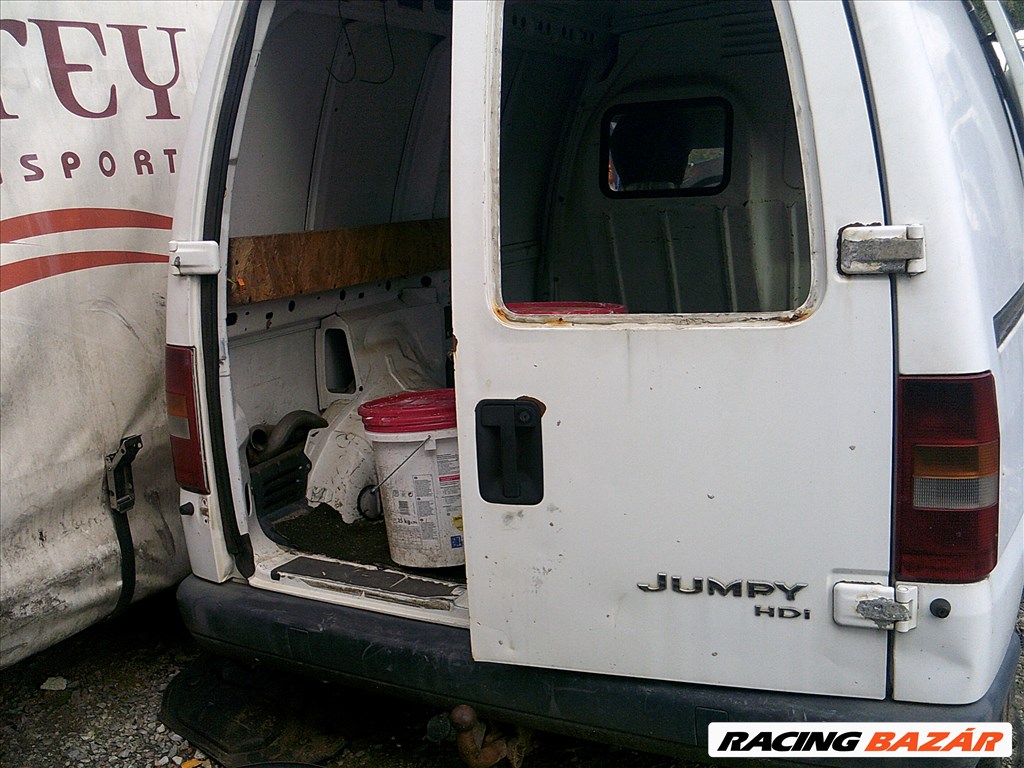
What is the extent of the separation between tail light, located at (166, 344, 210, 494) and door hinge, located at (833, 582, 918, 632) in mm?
1736

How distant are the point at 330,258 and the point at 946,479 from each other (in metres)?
2.24

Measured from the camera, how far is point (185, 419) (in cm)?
261

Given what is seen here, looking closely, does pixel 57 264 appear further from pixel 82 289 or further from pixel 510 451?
pixel 510 451

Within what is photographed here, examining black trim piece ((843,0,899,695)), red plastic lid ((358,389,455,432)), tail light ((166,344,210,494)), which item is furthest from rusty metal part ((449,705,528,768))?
black trim piece ((843,0,899,695))

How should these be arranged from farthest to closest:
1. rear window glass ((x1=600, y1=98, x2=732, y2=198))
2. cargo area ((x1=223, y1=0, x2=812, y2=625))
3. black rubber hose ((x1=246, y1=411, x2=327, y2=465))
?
1. rear window glass ((x1=600, y1=98, x2=732, y2=198))
2. black rubber hose ((x1=246, y1=411, x2=327, y2=465))
3. cargo area ((x1=223, y1=0, x2=812, y2=625))

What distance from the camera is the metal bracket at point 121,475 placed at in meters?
3.01

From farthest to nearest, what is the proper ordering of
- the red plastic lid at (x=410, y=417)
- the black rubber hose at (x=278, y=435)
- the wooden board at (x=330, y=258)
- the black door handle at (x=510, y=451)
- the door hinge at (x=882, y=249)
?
the black rubber hose at (x=278, y=435) < the wooden board at (x=330, y=258) < the red plastic lid at (x=410, y=417) < the black door handle at (x=510, y=451) < the door hinge at (x=882, y=249)

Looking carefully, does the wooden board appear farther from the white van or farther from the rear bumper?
the rear bumper

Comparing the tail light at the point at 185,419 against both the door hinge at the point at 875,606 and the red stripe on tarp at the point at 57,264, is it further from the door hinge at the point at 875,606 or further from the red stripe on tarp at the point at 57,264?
the door hinge at the point at 875,606

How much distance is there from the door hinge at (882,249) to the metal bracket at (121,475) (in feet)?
7.73

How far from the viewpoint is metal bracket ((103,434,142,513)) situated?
3.01m

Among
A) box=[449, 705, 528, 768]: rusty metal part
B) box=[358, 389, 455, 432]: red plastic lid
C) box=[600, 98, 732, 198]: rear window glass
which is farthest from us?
box=[600, 98, 732, 198]: rear window glass
